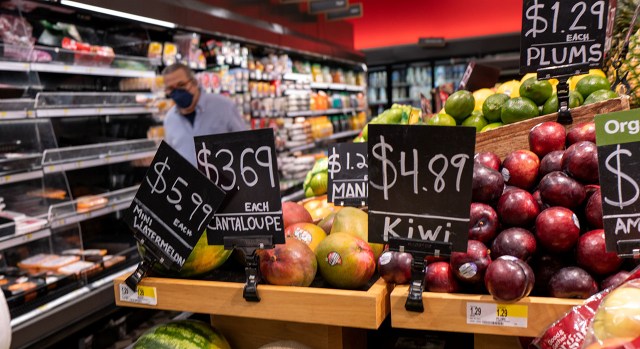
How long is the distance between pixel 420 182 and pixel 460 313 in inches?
11.2

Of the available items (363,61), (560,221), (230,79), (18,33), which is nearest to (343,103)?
(363,61)

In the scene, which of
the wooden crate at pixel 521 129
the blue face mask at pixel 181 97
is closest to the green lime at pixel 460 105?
the wooden crate at pixel 521 129

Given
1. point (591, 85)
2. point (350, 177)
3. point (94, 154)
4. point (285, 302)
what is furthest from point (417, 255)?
point (94, 154)

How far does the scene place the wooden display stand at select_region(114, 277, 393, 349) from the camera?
1.14 meters

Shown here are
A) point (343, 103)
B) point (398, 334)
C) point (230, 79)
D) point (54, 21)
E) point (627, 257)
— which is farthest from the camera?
point (343, 103)

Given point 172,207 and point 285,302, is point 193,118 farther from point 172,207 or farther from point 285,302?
point 285,302

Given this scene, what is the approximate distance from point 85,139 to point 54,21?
0.84m

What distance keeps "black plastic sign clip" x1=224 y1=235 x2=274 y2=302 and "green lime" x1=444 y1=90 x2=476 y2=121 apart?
1.13 m

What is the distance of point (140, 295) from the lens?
1.39 meters

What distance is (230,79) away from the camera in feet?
17.6

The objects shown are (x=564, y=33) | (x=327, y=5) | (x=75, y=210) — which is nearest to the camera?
(x=564, y=33)

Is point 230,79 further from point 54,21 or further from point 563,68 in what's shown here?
point 563,68

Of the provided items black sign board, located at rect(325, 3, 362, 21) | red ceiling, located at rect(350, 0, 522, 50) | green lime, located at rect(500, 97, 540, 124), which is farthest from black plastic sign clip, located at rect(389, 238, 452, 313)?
red ceiling, located at rect(350, 0, 522, 50)

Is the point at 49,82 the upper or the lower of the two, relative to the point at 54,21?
lower
